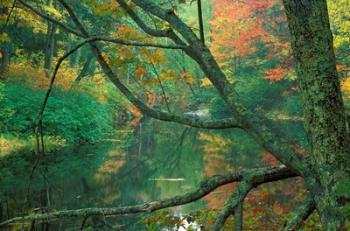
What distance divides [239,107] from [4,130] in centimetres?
1627

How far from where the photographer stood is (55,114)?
19.3 m

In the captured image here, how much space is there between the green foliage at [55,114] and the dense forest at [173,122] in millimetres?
59

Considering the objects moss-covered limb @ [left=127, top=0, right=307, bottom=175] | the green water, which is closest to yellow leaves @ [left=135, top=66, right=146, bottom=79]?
moss-covered limb @ [left=127, top=0, right=307, bottom=175]

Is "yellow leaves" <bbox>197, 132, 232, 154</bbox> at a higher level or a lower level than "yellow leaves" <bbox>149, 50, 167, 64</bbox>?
lower

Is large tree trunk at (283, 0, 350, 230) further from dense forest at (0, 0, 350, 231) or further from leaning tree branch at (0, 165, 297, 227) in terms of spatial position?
leaning tree branch at (0, 165, 297, 227)

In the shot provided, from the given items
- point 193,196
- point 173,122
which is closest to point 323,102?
point 193,196

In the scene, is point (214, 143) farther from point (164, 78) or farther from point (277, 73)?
point (164, 78)

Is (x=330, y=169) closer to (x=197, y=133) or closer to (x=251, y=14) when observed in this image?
(x=197, y=133)

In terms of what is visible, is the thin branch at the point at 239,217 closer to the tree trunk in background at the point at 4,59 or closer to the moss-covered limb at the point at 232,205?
the moss-covered limb at the point at 232,205

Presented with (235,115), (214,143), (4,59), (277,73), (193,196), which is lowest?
(214,143)

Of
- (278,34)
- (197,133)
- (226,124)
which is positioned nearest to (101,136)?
(197,133)

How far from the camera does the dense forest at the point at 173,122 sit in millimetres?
2309

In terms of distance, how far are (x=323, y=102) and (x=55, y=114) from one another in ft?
59.2

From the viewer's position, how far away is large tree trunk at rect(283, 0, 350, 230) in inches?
88.3
